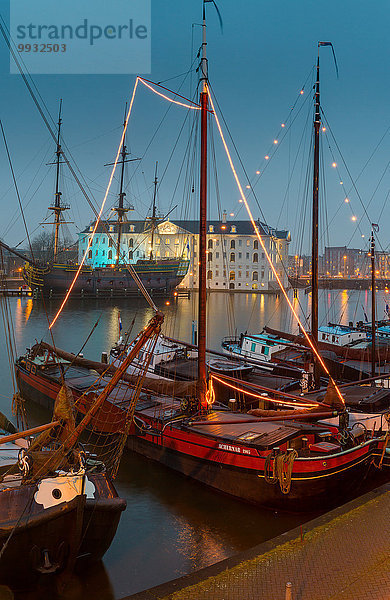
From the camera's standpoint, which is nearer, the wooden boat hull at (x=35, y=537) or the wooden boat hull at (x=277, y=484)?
the wooden boat hull at (x=35, y=537)

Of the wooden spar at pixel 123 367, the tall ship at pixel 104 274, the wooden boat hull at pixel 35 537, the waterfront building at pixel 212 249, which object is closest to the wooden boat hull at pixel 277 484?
the wooden spar at pixel 123 367

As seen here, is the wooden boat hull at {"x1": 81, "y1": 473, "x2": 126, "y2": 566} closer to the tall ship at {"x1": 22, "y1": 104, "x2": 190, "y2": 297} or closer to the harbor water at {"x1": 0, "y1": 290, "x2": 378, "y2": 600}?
the harbor water at {"x1": 0, "y1": 290, "x2": 378, "y2": 600}

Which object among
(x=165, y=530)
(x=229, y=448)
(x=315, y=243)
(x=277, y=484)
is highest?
(x=315, y=243)

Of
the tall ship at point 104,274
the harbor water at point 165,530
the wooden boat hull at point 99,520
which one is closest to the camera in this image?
the wooden boat hull at point 99,520

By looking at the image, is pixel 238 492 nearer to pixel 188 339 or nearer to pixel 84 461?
pixel 84 461

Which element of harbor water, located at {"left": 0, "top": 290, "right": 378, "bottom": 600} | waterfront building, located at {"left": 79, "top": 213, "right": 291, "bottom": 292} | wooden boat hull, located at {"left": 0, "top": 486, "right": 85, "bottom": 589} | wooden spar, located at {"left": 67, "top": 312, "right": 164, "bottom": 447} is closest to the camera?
wooden boat hull, located at {"left": 0, "top": 486, "right": 85, "bottom": 589}

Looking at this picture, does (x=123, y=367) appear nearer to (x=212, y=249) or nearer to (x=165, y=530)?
(x=165, y=530)

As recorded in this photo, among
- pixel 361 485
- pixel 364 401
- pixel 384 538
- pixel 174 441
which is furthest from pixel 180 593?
pixel 364 401

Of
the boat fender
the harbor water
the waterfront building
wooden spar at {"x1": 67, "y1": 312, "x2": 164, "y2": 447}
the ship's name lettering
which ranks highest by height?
the waterfront building

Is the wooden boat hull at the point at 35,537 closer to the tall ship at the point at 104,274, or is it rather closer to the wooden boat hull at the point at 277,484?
the wooden boat hull at the point at 277,484

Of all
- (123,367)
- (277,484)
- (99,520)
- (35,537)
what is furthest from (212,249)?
(35,537)

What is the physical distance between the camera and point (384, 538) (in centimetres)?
858

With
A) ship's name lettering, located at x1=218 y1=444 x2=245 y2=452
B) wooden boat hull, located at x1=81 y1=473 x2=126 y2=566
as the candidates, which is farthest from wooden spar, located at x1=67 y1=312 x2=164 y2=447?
ship's name lettering, located at x1=218 y1=444 x2=245 y2=452

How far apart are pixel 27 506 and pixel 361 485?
951 centimetres
